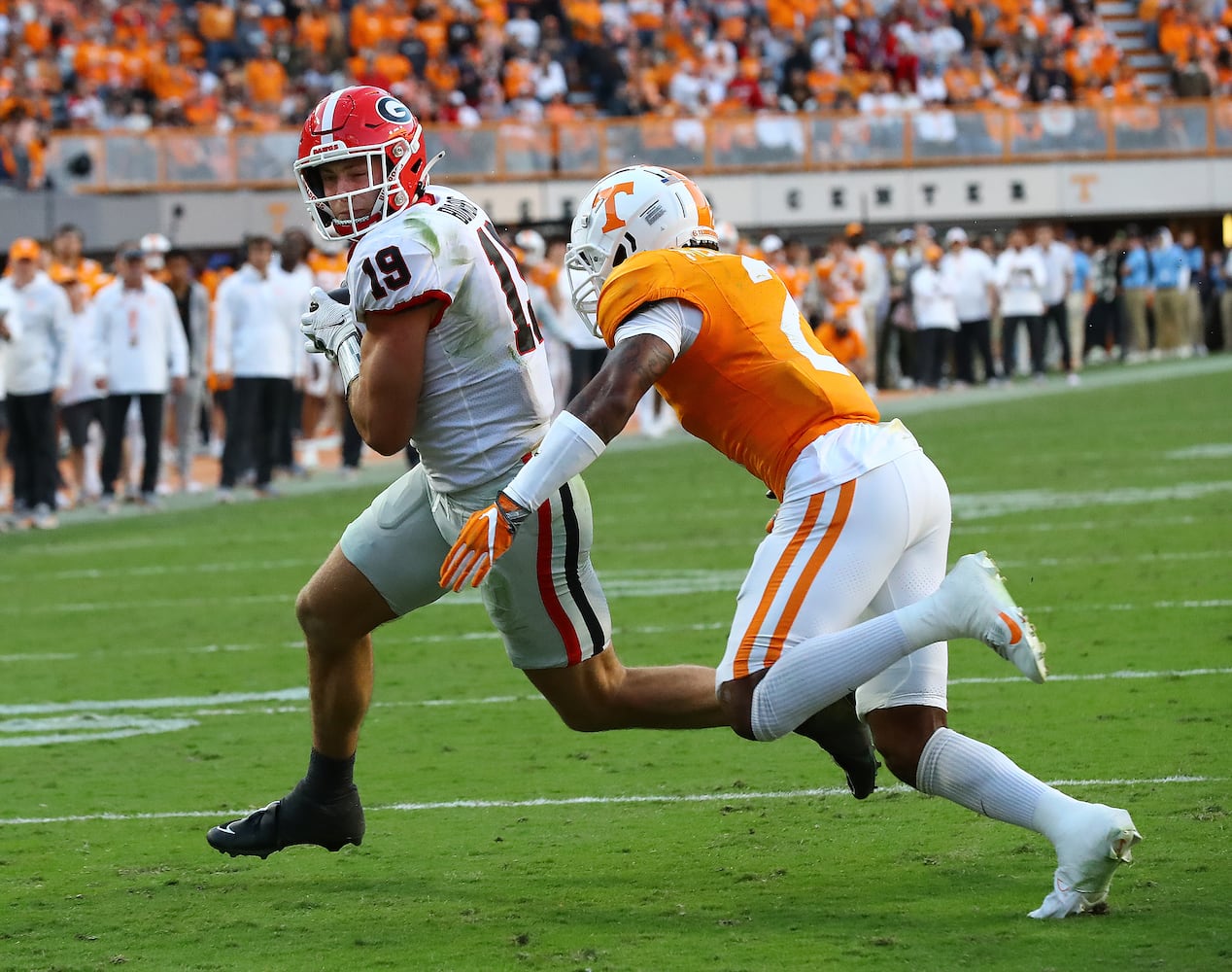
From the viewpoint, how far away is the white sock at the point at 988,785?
3844 millimetres

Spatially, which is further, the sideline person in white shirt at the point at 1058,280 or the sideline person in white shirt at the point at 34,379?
the sideline person in white shirt at the point at 1058,280

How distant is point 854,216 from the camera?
28.3m

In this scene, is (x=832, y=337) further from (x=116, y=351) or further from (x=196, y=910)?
(x=196, y=910)

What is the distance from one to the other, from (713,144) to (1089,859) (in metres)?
24.3

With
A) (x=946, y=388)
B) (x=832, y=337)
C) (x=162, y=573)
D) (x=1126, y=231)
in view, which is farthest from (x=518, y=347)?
(x=1126, y=231)

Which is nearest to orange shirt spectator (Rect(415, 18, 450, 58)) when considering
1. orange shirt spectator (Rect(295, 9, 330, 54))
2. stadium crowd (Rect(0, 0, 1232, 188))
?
stadium crowd (Rect(0, 0, 1232, 188))

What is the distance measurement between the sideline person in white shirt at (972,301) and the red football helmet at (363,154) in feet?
62.0

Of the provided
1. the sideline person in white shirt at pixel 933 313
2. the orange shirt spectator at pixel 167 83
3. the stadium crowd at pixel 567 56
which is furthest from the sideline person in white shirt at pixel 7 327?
the orange shirt spectator at pixel 167 83

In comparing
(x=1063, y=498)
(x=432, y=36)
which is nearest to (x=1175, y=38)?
(x=432, y=36)

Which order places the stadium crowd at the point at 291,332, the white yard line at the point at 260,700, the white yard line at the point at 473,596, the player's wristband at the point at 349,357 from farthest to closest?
the stadium crowd at the point at 291,332
the white yard line at the point at 473,596
the white yard line at the point at 260,700
the player's wristband at the point at 349,357

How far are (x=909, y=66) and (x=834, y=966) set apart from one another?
29147mm

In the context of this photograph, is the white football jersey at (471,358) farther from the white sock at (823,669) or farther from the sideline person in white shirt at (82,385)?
the sideline person in white shirt at (82,385)

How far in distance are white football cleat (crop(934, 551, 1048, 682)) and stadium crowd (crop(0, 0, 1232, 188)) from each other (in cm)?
2161

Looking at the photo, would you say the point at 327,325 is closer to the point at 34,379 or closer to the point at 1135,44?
the point at 34,379
